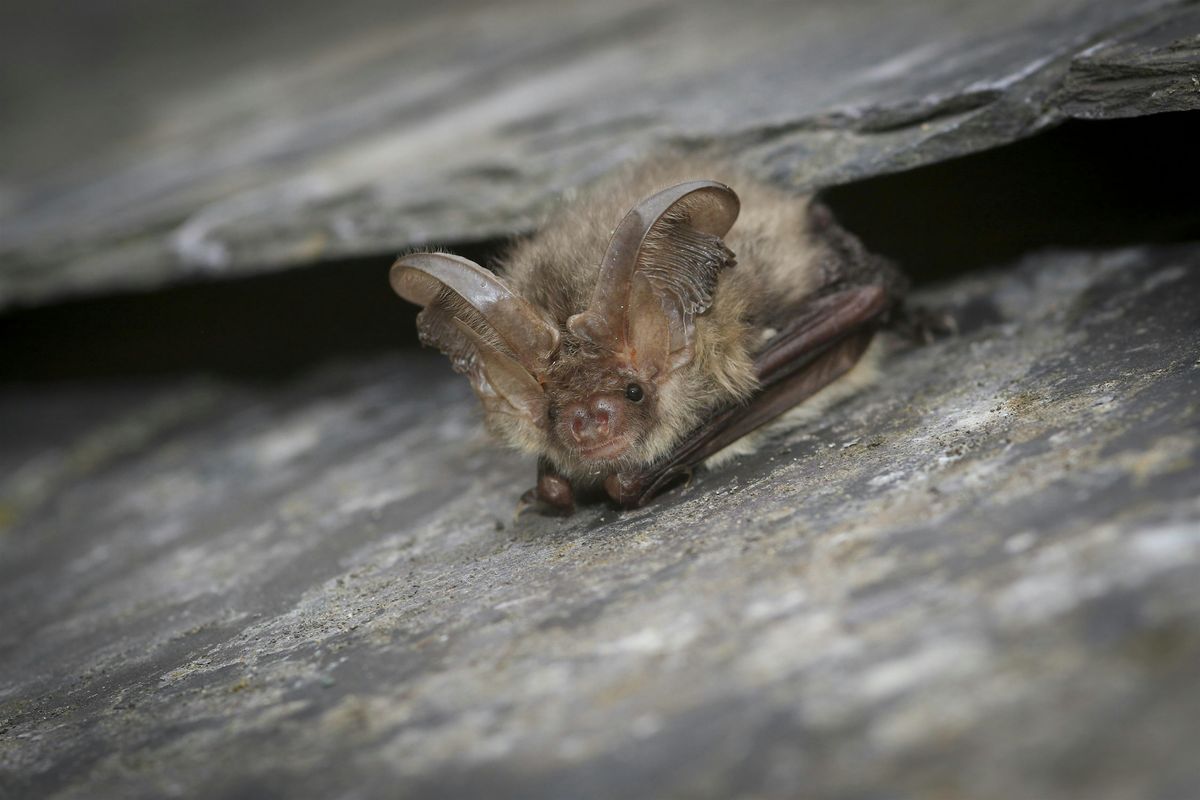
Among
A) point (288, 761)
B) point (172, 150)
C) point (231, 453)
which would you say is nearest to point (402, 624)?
point (288, 761)

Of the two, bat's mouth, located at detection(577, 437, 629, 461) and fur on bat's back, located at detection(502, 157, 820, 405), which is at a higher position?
fur on bat's back, located at detection(502, 157, 820, 405)

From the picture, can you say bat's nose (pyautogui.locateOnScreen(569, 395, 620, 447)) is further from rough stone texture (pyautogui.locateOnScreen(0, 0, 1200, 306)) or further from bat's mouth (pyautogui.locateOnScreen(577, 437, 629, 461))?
rough stone texture (pyautogui.locateOnScreen(0, 0, 1200, 306))

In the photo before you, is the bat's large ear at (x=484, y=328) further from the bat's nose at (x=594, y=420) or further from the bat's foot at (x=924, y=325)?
the bat's foot at (x=924, y=325)

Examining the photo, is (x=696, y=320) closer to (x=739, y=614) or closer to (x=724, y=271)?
(x=724, y=271)

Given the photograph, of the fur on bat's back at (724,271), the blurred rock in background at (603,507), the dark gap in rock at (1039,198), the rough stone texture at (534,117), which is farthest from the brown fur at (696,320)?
the dark gap in rock at (1039,198)

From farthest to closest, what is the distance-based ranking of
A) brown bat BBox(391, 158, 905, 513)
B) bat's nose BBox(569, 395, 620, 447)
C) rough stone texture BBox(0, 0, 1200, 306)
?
rough stone texture BBox(0, 0, 1200, 306) → bat's nose BBox(569, 395, 620, 447) → brown bat BBox(391, 158, 905, 513)

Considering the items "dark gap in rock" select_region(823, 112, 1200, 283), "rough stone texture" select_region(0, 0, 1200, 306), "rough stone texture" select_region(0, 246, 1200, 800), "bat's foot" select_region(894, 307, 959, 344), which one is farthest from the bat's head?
"dark gap in rock" select_region(823, 112, 1200, 283)

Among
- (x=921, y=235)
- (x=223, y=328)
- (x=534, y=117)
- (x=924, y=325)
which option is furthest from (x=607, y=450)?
(x=223, y=328)

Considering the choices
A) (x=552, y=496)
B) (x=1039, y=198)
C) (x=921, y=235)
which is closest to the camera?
(x=552, y=496)
